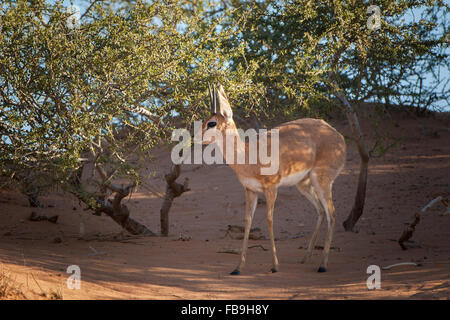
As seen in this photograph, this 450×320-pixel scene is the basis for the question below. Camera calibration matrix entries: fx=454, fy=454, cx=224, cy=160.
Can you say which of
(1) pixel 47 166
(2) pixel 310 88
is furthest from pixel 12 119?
(2) pixel 310 88

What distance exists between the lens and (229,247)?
357 inches

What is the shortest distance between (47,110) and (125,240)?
367cm

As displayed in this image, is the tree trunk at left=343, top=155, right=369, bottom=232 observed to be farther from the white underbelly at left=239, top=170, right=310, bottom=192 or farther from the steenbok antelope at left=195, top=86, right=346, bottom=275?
the white underbelly at left=239, top=170, right=310, bottom=192

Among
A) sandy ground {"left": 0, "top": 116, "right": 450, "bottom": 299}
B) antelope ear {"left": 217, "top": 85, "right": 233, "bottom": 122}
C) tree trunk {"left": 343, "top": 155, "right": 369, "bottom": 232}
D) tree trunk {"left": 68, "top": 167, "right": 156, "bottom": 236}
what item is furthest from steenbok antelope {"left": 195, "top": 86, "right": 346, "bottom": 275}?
tree trunk {"left": 68, "top": 167, "right": 156, "bottom": 236}

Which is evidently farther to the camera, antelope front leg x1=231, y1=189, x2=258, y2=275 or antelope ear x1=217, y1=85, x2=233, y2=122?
antelope front leg x1=231, y1=189, x2=258, y2=275

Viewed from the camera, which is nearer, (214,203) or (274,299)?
(274,299)

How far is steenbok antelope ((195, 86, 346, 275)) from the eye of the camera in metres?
7.24

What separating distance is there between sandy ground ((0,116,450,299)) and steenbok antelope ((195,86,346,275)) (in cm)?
77

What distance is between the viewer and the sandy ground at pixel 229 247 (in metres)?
5.79

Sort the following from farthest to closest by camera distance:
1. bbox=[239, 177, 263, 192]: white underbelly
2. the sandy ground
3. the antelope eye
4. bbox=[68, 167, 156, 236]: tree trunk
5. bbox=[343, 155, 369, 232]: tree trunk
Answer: bbox=[343, 155, 369, 232]: tree trunk
bbox=[68, 167, 156, 236]: tree trunk
bbox=[239, 177, 263, 192]: white underbelly
the antelope eye
the sandy ground

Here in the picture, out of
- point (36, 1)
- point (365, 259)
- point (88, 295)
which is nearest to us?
point (88, 295)

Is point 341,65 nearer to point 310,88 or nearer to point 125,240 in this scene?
point 310,88

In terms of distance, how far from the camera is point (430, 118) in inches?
822

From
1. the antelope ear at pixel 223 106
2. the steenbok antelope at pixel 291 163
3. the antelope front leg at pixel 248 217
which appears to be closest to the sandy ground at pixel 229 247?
the antelope front leg at pixel 248 217
